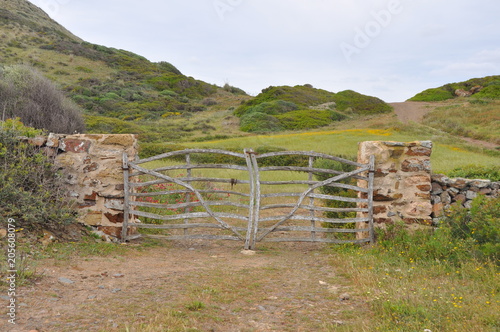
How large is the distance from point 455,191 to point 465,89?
56.5 meters

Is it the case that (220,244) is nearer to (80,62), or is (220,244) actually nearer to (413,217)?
(413,217)

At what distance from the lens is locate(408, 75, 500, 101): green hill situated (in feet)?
160

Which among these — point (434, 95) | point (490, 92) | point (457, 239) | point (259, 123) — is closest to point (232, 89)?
point (434, 95)

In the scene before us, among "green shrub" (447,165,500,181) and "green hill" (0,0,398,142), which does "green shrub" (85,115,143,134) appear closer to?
"green hill" (0,0,398,142)

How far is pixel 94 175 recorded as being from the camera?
6695mm

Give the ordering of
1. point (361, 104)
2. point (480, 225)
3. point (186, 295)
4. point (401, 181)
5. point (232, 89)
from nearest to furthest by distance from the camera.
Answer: point (186, 295) < point (480, 225) < point (401, 181) < point (361, 104) < point (232, 89)

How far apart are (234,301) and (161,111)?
133 ft

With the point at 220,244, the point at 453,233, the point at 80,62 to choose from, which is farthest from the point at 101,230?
the point at 80,62

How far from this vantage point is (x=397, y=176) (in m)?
6.83

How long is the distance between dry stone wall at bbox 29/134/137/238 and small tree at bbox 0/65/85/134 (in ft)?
31.3

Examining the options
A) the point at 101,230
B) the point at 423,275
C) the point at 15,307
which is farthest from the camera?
the point at 101,230

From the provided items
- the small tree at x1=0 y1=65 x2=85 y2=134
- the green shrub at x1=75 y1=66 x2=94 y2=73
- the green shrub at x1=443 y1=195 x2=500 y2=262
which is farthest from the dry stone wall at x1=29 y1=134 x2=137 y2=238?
the green shrub at x1=75 y1=66 x2=94 y2=73

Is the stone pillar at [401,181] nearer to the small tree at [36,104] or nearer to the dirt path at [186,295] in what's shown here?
the dirt path at [186,295]

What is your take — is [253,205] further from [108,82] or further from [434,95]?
[434,95]
